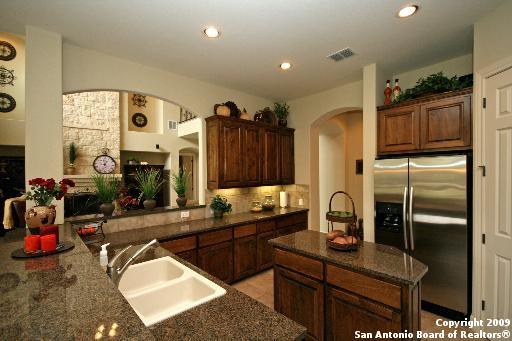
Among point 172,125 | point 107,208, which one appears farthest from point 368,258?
point 172,125

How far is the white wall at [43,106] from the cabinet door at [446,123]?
4.03 m

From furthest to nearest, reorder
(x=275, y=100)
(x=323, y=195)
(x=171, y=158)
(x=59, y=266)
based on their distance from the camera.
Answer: (x=171, y=158)
(x=323, y=195)
(x=275, y=100)
(x=59, y=266)

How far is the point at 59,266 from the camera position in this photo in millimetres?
1311

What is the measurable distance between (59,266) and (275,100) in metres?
4.20

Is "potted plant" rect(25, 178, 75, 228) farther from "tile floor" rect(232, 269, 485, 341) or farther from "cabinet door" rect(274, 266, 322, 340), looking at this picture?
"tile floor" rect(232, 269, 485, 341)

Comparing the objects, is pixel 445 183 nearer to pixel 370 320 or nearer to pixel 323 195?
pixel 370 320

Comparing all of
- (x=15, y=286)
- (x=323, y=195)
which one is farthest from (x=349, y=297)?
(x=323, y=195)

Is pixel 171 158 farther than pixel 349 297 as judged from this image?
Yes

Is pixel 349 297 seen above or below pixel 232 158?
below

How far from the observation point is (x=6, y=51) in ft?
18.5

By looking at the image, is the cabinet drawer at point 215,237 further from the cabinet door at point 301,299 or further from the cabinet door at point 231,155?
the cabinet door at point 301,299

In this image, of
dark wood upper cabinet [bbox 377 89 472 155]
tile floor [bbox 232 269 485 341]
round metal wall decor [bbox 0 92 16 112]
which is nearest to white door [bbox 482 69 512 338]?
dark wood upper cabinet [bbox 377 89 472 155]

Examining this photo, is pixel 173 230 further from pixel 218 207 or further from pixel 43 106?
pixel 43 106

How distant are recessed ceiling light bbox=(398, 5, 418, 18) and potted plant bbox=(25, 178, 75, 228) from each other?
3197mm
